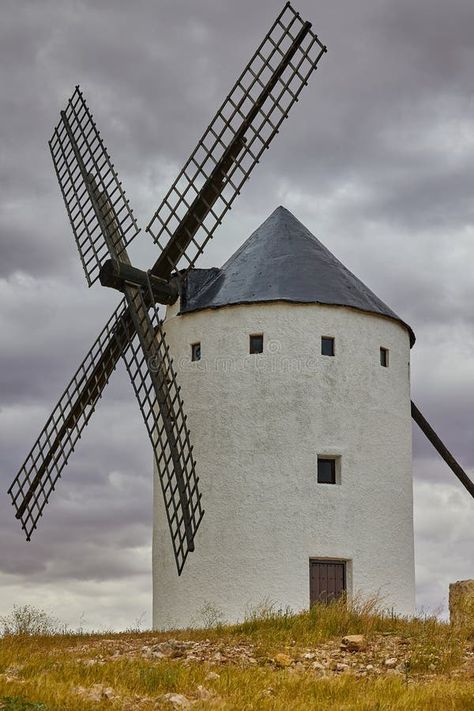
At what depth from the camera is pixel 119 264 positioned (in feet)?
69.1

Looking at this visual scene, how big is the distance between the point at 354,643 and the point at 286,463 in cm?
560

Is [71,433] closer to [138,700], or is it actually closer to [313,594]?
[313,594]

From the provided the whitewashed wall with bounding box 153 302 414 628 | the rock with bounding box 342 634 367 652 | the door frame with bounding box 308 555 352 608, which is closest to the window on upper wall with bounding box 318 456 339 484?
the whitewashed wall with bounding box 153 302 414 628

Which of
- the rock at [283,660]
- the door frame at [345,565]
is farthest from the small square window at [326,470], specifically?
the rock at [283,660]

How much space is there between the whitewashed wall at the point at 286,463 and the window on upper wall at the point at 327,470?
29 cm

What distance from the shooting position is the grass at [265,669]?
36.5 feet

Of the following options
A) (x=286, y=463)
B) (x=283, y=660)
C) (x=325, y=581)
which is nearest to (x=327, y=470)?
(x=286, y=463)

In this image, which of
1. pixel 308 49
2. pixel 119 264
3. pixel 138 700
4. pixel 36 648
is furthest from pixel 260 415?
pixel 138 700

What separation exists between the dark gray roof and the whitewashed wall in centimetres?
28

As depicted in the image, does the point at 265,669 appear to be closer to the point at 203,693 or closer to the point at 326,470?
the point at 203,693

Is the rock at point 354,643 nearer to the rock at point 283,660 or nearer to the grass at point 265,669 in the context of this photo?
the grass at point 265,669

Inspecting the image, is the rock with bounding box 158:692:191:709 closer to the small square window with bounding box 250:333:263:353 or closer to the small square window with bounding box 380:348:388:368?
the small square window with bounding box 250:333:263:353

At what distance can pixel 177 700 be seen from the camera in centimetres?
1091

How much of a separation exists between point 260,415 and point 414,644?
21.3ft
